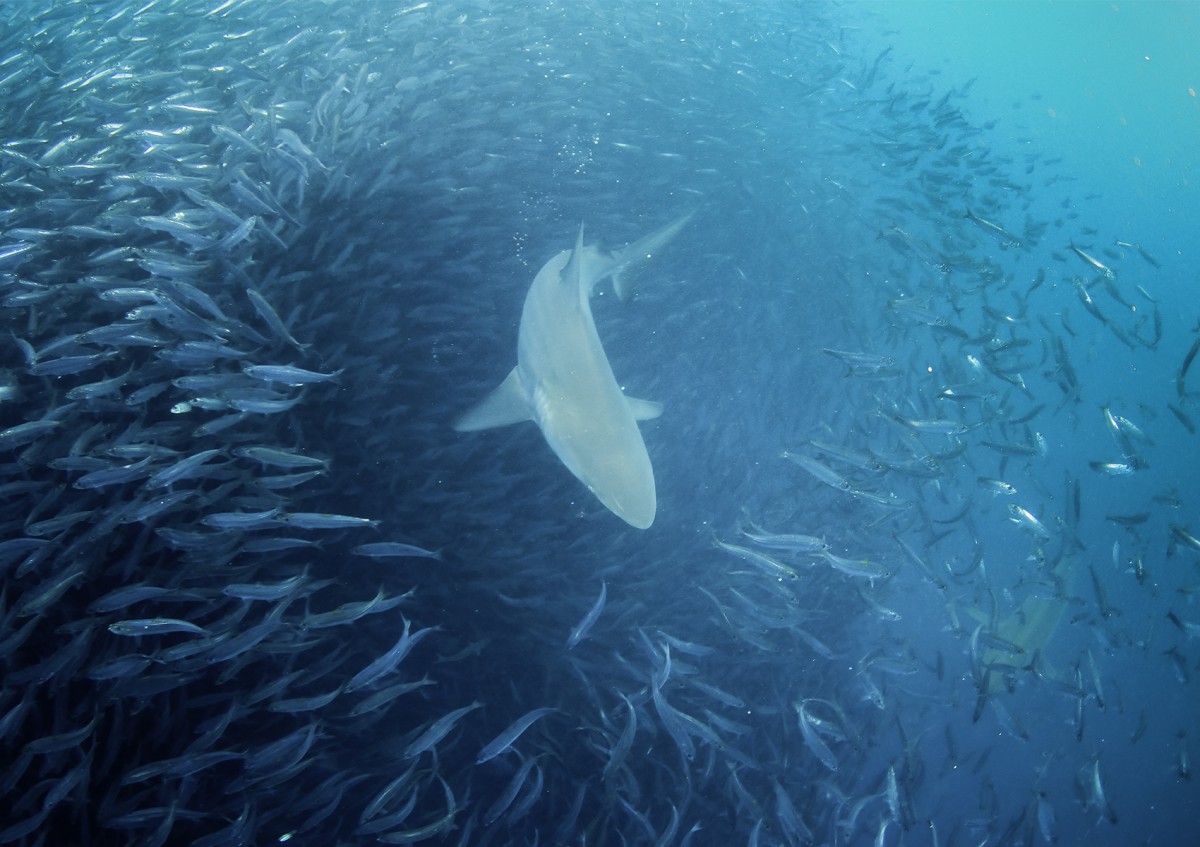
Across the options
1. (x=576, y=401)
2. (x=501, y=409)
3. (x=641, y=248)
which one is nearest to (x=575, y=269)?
(x=576, y=401)

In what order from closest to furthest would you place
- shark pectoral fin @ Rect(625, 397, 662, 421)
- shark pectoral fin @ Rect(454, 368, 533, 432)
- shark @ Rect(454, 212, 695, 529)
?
shark @ Rect(454, 212, 695, 529) → shark pectoral fin @ Rect(454, 368, 533, 432) → shark pectoral fin @ Rect(625, 397, 662, 421)

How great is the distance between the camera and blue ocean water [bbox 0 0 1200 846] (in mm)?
4254

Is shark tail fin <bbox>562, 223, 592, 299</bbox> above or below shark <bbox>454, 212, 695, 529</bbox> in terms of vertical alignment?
above

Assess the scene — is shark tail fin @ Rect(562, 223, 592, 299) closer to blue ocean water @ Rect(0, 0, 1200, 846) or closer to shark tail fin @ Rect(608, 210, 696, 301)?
blue ocean water @ Rect(0, 0, 1200, 846)

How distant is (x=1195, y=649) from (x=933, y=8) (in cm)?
16353

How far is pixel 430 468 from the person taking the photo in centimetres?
568

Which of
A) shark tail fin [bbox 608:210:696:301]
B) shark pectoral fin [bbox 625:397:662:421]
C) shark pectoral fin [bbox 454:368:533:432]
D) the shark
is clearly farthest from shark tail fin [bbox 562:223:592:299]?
shark pectoral fin [bbox 625:397:662:421]

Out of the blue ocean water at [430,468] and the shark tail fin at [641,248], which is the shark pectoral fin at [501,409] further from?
the shark tail fin at [641,248]

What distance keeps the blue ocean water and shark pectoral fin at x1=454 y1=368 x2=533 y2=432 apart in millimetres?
191

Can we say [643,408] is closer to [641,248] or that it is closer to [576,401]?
[576,401]

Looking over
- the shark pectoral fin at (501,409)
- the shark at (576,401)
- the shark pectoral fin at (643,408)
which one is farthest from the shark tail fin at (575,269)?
the shark pectoral fin at (643,408)

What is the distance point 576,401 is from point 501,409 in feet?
2.91

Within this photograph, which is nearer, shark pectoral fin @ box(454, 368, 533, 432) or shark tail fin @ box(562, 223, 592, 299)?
shark tail fin @ box(562, 223, 592, 299)

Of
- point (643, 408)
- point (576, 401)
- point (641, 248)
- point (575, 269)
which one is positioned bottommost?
point (643, 408)
